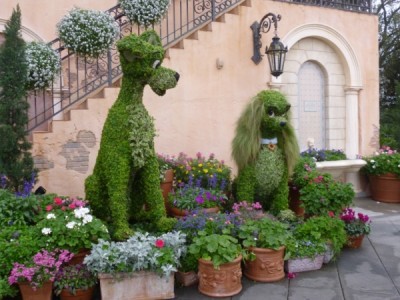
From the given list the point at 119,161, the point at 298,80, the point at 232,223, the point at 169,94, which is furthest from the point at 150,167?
the point at 298,80

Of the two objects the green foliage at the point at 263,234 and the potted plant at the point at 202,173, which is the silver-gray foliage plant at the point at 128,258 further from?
the potted plant at the point at 202,173

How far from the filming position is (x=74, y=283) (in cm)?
356

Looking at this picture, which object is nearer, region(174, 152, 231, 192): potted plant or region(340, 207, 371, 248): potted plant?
Result: region(340, 207, 371, 248): potted plant

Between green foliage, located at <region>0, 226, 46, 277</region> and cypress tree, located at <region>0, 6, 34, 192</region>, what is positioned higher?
cypress tree, located at <region>0, 6, 34, 192</region>

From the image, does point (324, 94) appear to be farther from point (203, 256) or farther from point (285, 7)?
point (203, 256)

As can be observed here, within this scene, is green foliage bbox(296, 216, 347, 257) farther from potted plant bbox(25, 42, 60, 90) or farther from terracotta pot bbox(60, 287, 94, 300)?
potted plant bbox(25, 42, 60, 90)

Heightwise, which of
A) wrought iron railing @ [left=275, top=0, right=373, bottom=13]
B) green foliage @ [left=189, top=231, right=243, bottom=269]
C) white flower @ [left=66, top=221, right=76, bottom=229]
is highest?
wrought iron railing @ [left=275, top=0, right=373, bottom=13]

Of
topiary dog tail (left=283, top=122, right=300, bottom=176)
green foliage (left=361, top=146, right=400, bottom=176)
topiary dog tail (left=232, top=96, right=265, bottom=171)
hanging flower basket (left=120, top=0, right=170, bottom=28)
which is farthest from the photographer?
green foliage (left=361, top=146, right=400, bottom=176)

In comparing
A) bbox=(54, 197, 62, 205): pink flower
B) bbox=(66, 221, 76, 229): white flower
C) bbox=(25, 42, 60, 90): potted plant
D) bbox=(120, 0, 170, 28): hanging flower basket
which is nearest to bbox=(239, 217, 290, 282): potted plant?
bbox=(66, 221, 76, 229): white flower

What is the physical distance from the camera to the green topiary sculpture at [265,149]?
4.98m

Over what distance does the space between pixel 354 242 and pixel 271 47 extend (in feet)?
11.7

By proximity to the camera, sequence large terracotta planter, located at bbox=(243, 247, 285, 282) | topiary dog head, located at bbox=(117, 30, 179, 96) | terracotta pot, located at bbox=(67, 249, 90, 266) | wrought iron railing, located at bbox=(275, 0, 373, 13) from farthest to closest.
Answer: wrought iron railing, located at bbox=(275, 0, 373, 13)
large terracotta planter, located at bbox=(243, 247, 285, 282)
topiary dog head, located at bbox=(117, 30, 179, 96)
terracotta pot, located at bbox=(67, 249, 90, 266)

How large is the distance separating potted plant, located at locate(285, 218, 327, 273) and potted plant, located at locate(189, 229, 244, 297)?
2.21 feet

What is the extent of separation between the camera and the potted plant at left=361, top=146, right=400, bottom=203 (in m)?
7.92
